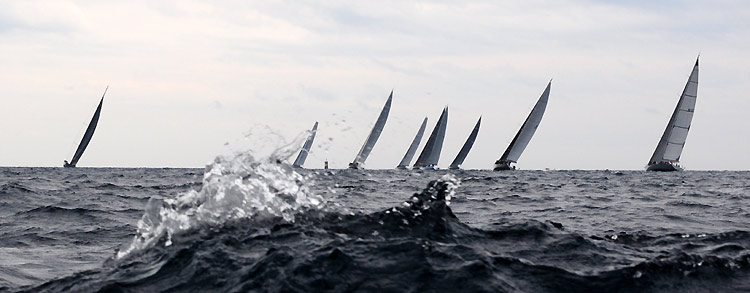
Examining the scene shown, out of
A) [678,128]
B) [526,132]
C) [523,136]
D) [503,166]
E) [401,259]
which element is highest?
[678,128]

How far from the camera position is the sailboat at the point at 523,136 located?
66312mm

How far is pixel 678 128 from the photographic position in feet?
227

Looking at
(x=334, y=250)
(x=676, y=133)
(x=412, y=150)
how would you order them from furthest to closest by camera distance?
(x=412, y=150), (x=676, y=133), (x=334, y=250)

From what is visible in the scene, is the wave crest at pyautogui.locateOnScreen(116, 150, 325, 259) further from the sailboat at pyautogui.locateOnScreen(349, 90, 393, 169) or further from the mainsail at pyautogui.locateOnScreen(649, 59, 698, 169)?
the sailboat at pyautogui.locateOnScreen(349, 90, 393, 169)

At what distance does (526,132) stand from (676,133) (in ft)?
52.5

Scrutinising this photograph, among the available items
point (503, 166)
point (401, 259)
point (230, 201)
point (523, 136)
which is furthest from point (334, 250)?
point (503, 166)

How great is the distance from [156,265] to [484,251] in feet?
11.2

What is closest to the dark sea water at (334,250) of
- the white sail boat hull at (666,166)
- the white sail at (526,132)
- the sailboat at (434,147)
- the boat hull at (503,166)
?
the white sail at (526,132)

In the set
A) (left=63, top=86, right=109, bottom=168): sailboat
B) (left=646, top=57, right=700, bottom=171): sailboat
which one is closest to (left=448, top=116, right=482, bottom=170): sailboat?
(left=646, top=57, right=700, bottom=171): sailboat

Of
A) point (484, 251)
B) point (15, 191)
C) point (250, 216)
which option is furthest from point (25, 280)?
point (15, 191)

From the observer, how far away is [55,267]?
8.59 meters

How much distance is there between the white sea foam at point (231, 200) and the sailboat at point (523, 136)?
58.9 metres

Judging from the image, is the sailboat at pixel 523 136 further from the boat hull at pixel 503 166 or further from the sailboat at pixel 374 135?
the sailboat at pixel 374 135

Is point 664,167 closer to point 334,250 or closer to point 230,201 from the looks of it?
point 230,201
